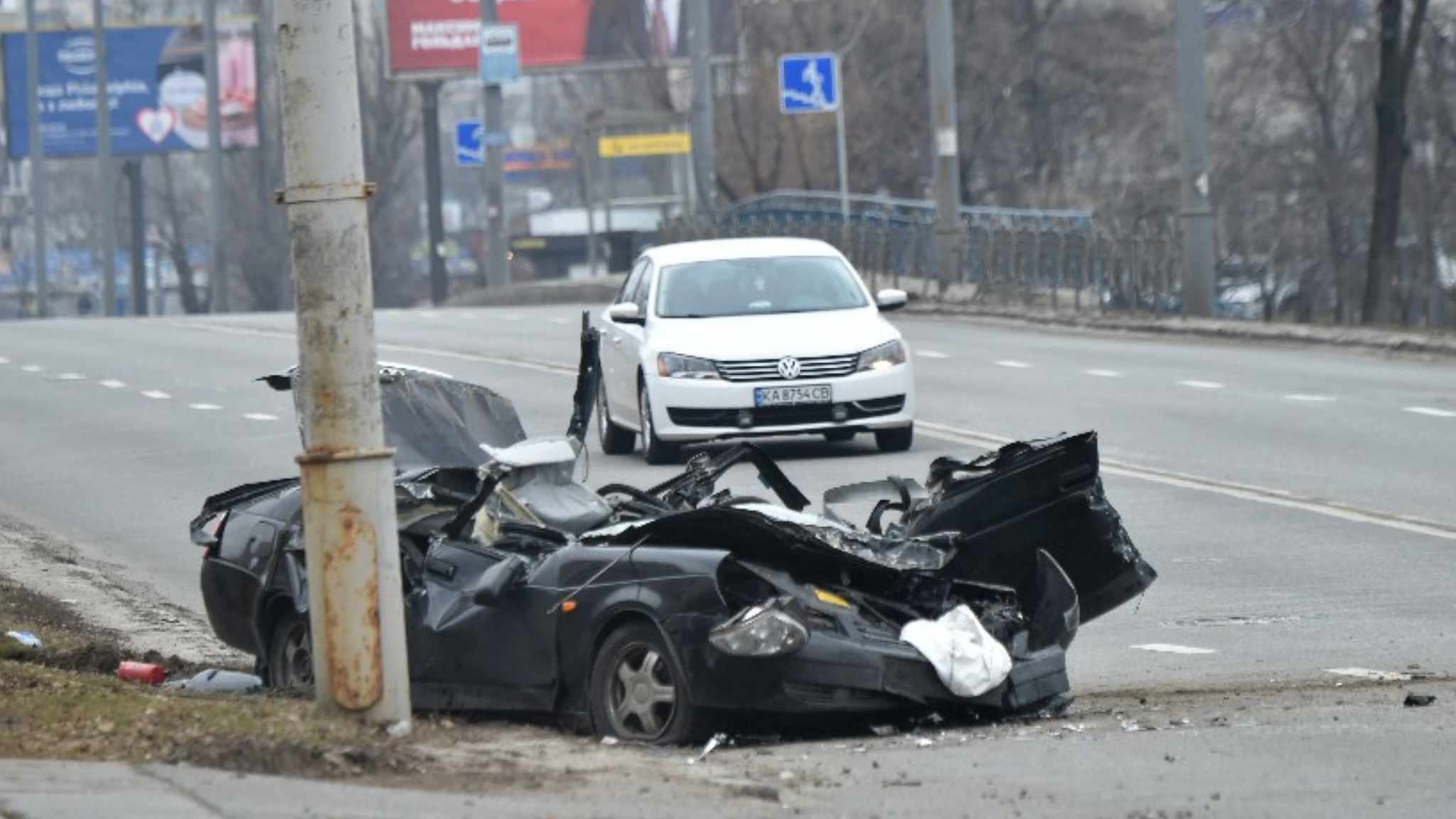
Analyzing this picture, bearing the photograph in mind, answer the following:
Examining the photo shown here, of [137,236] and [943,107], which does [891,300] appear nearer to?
[943,107]

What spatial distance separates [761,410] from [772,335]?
2.12ft

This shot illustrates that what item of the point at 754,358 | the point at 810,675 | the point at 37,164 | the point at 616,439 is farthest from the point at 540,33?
the point at 810,675

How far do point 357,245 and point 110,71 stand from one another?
7219 centimetres

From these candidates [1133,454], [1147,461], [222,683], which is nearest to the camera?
[222,683]

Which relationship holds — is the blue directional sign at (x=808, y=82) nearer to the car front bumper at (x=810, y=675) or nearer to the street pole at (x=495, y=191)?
the street pole at (x=495, y=191)

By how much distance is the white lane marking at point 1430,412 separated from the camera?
66.1 ft

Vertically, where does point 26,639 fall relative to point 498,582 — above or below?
below

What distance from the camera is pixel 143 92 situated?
77125 mm

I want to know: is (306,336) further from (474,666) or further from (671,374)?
(671,374)

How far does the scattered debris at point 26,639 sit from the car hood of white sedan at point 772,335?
8.13 metres

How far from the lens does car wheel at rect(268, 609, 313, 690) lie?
9602mm

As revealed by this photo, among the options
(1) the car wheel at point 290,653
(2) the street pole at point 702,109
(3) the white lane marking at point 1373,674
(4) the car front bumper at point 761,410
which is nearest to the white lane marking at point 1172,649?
(3) the white lane marking at point 1373,674

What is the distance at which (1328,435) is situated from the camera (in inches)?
747

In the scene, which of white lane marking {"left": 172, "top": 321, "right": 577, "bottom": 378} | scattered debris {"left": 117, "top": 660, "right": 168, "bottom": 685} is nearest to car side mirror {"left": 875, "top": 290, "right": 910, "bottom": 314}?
white lane marking {"left": 172, "top": 321, "right": 577, "bottom": 378}
